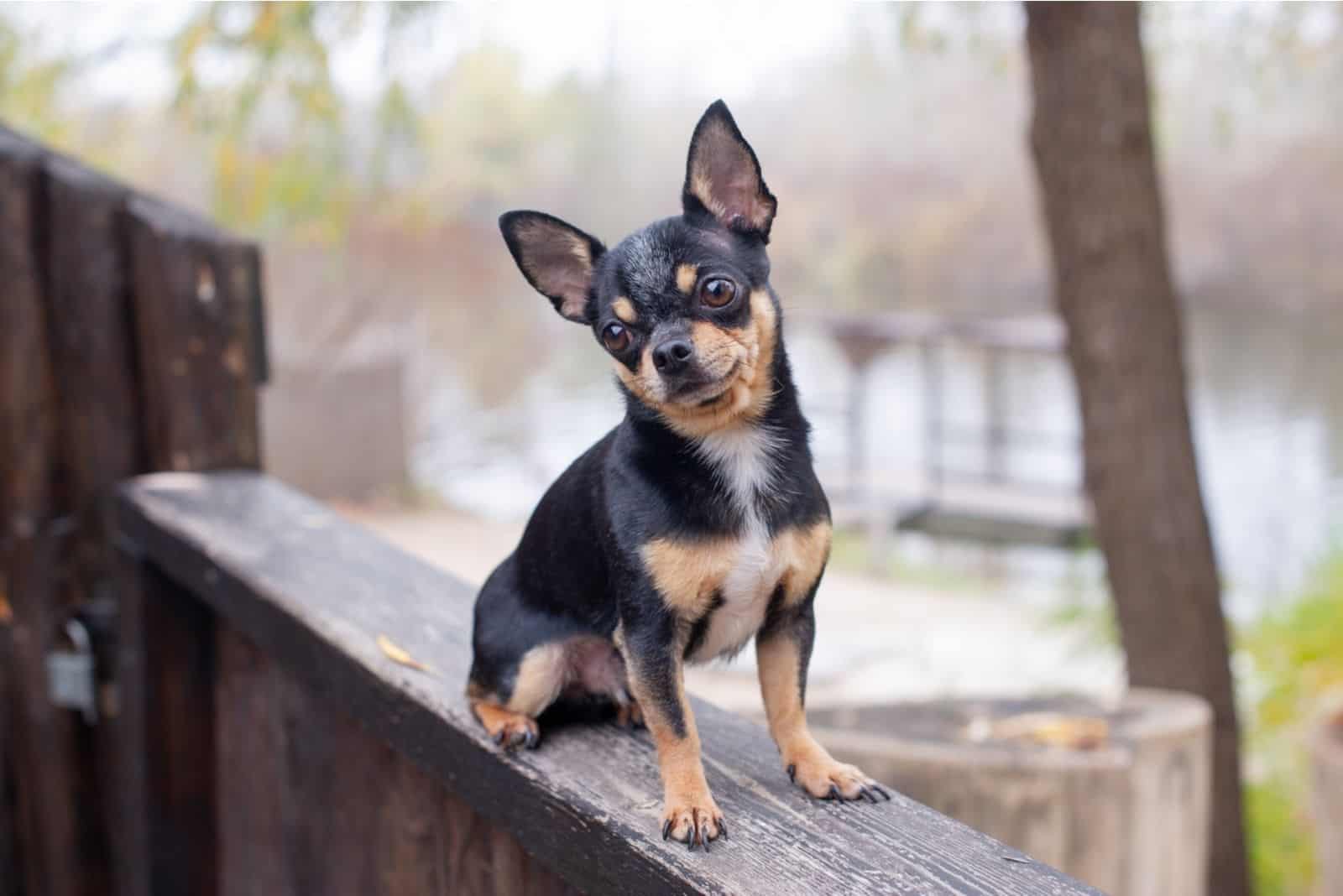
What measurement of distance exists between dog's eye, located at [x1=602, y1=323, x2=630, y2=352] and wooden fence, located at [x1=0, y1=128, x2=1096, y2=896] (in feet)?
1.52

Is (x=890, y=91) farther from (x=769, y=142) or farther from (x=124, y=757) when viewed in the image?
(x=124, y=757)

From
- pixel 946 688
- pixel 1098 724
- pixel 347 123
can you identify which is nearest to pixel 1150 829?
pixel 1098 724

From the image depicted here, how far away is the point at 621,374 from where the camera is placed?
1.05 metres

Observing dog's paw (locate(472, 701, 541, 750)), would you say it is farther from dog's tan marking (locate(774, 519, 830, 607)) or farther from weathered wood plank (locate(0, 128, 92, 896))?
Answer: weathered wood plank (locate(0, 128, 92, 896))

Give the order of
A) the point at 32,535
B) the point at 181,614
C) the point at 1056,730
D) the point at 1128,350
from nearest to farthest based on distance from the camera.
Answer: the point at 181,614 → the point at 32,535 → the point at 1056,730 → the point at 1128,350

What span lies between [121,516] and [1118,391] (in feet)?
7.89

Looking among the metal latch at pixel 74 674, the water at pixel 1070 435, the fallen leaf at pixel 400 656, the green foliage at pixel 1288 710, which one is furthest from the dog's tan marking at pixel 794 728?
the water at pixel 1070 435

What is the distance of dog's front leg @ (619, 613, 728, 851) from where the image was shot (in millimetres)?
1060

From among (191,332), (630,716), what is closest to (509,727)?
(630,716)

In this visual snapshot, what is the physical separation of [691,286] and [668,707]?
1.11 ft

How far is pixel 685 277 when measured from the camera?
1.00 m

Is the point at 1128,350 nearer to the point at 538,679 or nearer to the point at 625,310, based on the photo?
the point at 538,679

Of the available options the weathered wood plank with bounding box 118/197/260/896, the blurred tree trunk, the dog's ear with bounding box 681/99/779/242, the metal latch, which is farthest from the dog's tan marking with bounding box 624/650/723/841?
the blurred tree trunk

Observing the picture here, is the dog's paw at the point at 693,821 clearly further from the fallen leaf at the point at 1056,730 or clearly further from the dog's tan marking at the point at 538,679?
the fallen leaf at the point at 1056,730
